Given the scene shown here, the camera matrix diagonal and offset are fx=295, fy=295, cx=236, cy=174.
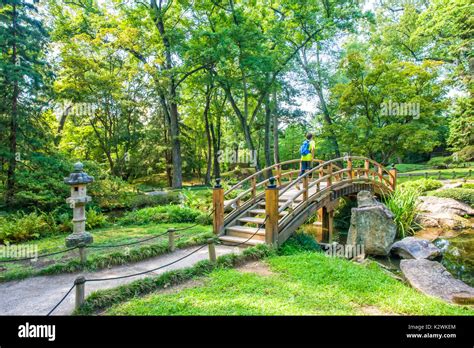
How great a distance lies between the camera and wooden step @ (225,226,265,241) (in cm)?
800

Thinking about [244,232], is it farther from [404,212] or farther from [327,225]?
[404,212]

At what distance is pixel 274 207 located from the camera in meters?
7.64

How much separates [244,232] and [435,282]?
4.51 m

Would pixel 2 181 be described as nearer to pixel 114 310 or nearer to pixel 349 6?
pixel 114 310

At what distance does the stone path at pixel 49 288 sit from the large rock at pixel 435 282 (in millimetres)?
4924

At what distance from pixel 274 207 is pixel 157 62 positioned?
49.3 ft

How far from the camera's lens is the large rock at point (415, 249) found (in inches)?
339

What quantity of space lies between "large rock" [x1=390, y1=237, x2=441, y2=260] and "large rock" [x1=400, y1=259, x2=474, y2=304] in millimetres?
1609

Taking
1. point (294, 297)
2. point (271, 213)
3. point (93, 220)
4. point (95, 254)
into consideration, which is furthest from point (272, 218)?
point (93, 220)

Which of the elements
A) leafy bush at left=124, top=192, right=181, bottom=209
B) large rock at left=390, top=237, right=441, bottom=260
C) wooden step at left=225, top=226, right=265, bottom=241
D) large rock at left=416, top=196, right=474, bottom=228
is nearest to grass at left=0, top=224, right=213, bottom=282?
wooden step at left=225, top=226, right=265, bottom=241

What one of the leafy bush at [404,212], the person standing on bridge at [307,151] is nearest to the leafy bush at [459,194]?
the leafy bush at [404,212]

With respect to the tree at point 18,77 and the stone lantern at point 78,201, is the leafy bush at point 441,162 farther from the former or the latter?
the tree at point 18,77

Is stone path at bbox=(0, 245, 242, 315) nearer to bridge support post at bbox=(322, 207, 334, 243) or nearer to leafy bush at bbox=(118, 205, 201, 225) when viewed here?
leafy bush at bbox=(118, 205, 201, 225)
